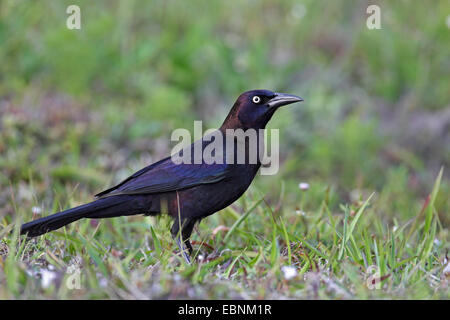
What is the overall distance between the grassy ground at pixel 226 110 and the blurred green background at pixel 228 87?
0.02 meters

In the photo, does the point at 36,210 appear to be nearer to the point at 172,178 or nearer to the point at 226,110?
the point at 172,178

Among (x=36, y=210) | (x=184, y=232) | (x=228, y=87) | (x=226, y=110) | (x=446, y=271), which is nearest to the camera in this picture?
(x=446, y=271)

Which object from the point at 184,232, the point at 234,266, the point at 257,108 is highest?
the point at 257,108

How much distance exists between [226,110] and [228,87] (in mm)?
407

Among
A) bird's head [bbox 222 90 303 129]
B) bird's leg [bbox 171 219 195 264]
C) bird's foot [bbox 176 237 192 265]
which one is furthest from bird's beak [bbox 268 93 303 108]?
bird's foot [bbox 176 237 192 265]

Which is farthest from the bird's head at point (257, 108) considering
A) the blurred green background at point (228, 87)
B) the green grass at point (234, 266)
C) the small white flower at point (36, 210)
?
the blurred green background at point (228, 87)

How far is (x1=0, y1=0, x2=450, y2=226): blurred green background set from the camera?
21.1ft

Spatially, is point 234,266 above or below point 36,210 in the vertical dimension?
below

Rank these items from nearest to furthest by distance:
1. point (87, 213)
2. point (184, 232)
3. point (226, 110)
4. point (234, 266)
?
point (234, 266) → point (87, 213) → point (184, 232) → point (226, 110)

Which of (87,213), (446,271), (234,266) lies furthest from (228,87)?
(446,271)

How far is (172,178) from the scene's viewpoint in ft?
13.7

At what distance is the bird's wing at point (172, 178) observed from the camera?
13.4 ft

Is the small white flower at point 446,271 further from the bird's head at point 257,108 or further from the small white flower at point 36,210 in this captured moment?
the small white flower at point 36,210

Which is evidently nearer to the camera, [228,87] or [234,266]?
[234,266]
